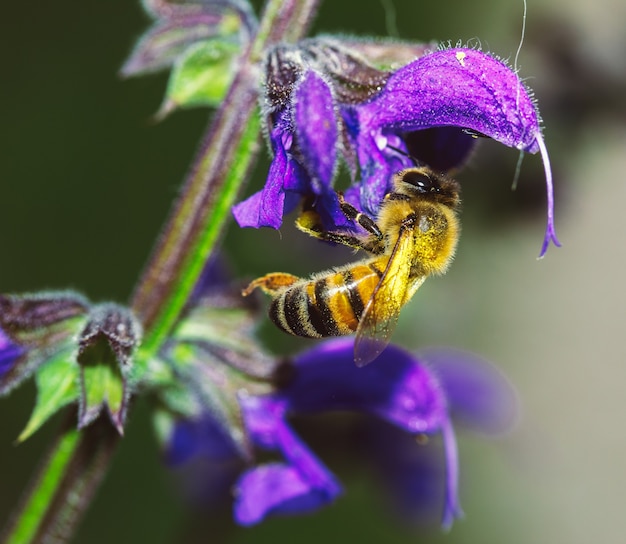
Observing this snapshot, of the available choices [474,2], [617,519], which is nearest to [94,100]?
[474,2]

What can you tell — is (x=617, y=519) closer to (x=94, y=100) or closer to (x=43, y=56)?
(x=94, y=100)

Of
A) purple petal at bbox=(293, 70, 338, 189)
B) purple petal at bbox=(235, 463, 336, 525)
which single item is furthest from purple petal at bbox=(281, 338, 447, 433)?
purple petal at bbox=(293, 70, 338, 189)

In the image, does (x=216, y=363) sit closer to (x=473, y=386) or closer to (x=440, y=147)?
(x=440, y=147)

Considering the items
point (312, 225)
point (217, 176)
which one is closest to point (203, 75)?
point (217, 176)

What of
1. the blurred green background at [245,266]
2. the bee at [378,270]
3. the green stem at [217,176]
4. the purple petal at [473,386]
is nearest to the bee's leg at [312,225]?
the bee at [378,270]

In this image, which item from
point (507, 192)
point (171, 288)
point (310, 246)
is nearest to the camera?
point (171, 288)
